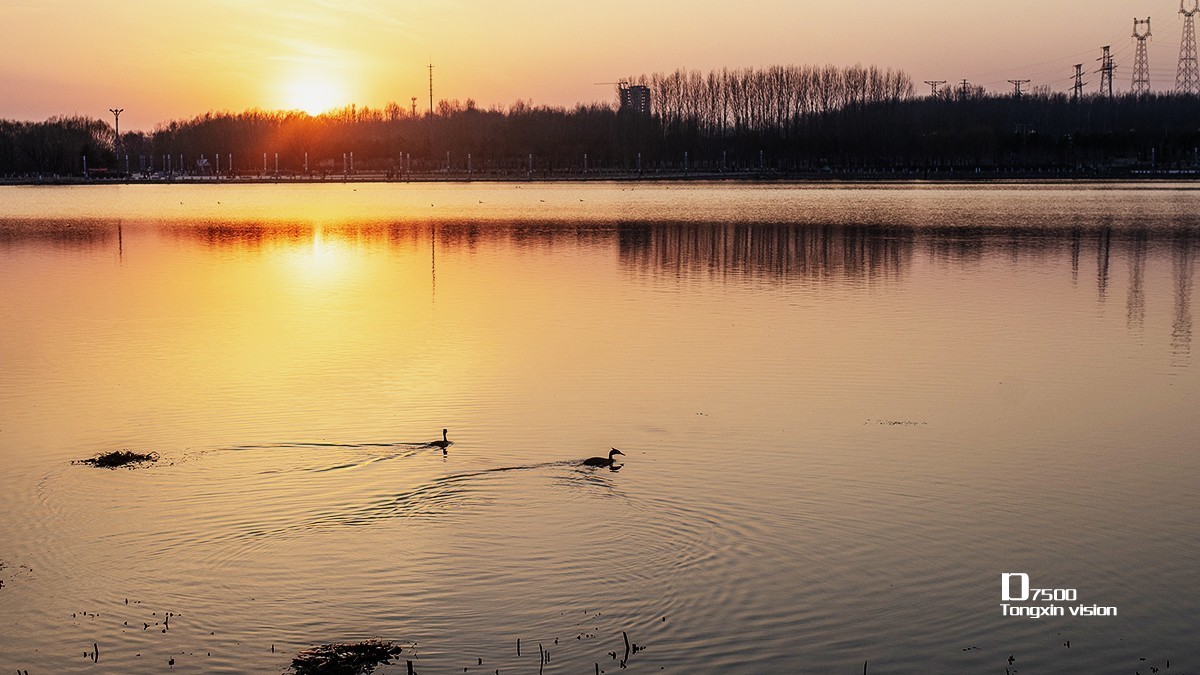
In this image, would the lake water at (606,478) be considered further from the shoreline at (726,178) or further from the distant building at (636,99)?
the distant building at (636,99)

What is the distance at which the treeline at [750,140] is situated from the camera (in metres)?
144

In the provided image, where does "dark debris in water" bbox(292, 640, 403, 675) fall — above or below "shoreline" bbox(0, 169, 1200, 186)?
below

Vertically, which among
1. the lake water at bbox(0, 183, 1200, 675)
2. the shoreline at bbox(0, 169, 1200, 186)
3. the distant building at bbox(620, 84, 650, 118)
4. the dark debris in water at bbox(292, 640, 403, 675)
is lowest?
the dark debris in water at bbox(292, 640, 403, 675)

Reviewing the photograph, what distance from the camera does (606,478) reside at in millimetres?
10500

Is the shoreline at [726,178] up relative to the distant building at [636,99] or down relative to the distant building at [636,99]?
down

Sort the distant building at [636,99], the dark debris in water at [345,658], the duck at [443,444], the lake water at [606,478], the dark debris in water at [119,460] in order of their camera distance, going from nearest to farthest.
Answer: the dark debris in water at [345,658]
the lake water at [606,478]
the dark debris in water at [119,460]
the duck at [443,444]
the distant building at [636,99]

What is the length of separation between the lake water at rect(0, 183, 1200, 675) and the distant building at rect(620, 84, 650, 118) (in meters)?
151

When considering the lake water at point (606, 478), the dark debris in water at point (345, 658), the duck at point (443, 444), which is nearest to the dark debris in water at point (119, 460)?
the lake water at point (606, 478)

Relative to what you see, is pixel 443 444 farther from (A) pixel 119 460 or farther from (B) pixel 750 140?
(B) pixel 750 140

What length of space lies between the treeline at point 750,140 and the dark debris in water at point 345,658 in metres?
132

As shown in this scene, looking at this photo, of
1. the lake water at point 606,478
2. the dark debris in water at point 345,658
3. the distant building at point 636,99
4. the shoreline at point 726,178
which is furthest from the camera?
the distant building at point 636,99

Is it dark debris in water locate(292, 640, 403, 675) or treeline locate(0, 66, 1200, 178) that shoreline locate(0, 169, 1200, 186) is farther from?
dark debris in water locate(292, 640, 403, 675)

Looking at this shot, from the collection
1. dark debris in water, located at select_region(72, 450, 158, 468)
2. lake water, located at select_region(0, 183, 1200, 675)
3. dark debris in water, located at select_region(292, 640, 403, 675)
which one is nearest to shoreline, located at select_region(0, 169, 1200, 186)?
lake water, located at select_region(0, 183, 1200, 675)

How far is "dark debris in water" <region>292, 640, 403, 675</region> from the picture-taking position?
679 centimetres
